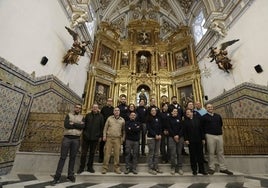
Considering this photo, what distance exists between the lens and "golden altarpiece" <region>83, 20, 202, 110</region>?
890 centimetres

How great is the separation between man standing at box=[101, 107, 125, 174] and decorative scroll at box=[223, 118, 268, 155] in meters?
2.72

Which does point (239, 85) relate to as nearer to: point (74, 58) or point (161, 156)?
point (161, 156)

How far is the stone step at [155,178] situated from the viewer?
9.91ft

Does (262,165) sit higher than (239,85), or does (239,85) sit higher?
(239,85)

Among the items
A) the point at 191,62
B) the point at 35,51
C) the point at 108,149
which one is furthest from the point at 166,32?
the point at 108,149

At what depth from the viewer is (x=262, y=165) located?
13.1ft

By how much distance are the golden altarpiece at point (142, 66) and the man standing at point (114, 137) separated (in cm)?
459

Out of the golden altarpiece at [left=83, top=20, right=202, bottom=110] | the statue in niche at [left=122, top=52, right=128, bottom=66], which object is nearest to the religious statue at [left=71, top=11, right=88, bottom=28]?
the golden altarpiece at [left=83, top=20, right=202, bottom=110]

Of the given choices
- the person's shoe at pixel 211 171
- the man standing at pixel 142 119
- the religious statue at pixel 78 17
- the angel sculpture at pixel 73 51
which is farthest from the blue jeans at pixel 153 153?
the religious statue at pixel 78 17

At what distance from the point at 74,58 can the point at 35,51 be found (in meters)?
1.81

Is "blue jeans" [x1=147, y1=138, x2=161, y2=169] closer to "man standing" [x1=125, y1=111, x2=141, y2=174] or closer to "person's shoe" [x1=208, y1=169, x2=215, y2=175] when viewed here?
"man standing" [x1=125, y1=111, x2=141, y2=174]

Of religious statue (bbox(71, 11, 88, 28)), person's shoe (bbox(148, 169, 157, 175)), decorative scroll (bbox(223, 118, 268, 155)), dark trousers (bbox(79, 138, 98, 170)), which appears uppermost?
religious statue (bbox(71, 11, 88, 28))

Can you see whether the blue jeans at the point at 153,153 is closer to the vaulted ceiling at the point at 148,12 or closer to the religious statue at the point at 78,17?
the religious statue at the point at 78,17

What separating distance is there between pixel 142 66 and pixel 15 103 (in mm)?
7483
